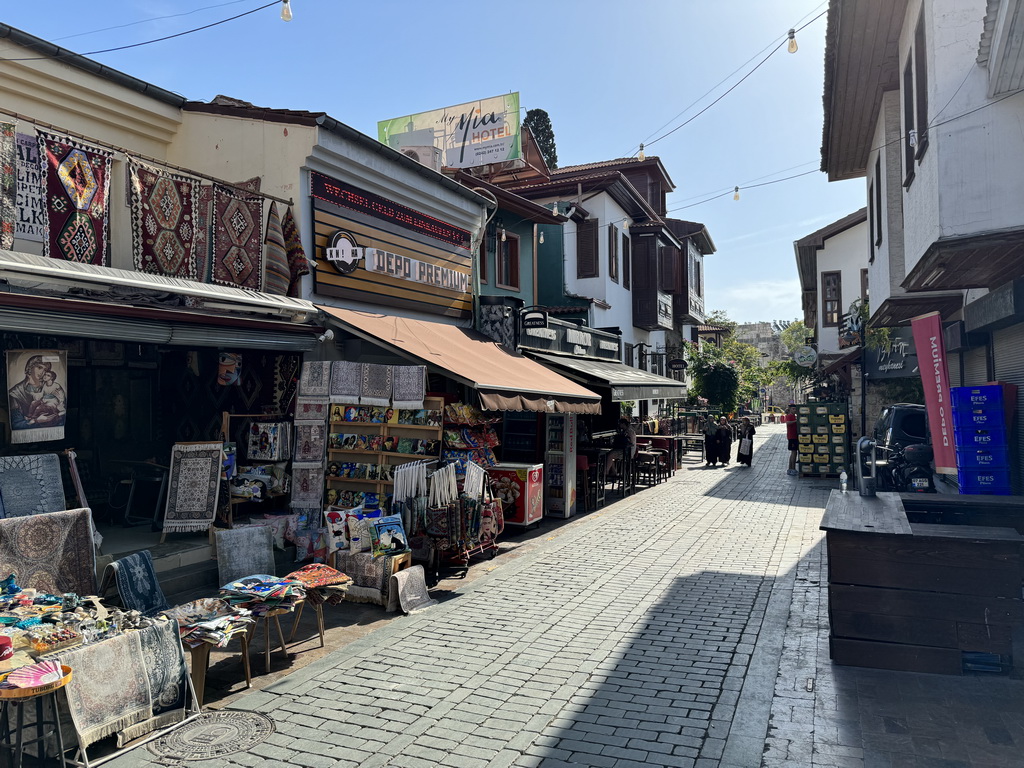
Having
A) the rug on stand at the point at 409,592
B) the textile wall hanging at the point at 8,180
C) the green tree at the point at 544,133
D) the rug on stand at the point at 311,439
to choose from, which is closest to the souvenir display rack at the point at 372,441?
the rug on stand at the point at 311,439

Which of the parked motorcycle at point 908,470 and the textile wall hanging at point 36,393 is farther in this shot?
the parked motorcycle at point 908,470

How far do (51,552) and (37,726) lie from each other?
7.69ft

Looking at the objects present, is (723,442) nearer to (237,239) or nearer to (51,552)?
(237,239)

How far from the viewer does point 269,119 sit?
9.81m

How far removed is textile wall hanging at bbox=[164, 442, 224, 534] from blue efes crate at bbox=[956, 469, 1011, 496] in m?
9.77

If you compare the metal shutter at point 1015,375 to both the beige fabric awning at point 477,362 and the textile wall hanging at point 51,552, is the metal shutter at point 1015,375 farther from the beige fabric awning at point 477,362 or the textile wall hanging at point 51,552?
the textile wall hanging at point 51,552

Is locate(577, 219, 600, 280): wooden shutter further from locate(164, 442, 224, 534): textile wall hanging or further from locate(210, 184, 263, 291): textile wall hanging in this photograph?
locate(164, 442, 224, 534): textile wall hanging

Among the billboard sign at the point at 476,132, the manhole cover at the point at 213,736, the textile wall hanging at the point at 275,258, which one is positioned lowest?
the manhole cover at the point at 213,736

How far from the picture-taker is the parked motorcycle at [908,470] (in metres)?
12.7

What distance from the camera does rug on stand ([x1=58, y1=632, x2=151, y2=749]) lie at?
4.43 metres

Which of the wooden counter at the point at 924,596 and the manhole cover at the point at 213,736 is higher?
the wooden counter at the point at 924,596

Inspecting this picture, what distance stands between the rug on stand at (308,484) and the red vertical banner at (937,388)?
8.83m

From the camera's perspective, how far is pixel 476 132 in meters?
25.7

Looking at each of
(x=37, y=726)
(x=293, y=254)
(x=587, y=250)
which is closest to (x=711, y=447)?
(x=587, y=250)
